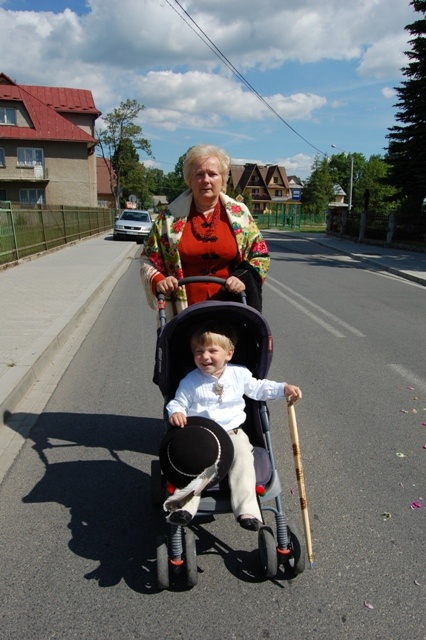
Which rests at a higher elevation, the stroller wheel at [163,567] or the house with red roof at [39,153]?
the house with red roof at [39,153]

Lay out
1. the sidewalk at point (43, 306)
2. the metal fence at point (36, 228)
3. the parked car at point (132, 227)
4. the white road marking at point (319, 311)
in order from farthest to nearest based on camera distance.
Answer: the parked car at point (132, 227), the metal fence at point (36, 228), the white road marking at point (319, 311), the sidewalk at point (43, 306)

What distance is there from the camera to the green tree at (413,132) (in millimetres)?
23766

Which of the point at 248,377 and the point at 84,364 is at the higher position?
the point at 248,377

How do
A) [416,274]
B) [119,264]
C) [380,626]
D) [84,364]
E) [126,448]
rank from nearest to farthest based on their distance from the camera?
[380,626] → [126,448] → [84,364] → [416,274] → [119,264]

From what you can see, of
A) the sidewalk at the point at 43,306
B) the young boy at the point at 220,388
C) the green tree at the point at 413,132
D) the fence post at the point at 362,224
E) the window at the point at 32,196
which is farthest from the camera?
the window at the point at 32,196

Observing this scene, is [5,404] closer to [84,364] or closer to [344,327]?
A: [84,364]

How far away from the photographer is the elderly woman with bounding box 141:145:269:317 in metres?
3.36

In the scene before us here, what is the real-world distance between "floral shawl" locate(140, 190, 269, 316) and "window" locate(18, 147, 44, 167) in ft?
149

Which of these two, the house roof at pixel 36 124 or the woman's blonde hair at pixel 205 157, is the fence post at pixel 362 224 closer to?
the house roof at pixel 36 124

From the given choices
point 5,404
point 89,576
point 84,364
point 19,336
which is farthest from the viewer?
point 19,336

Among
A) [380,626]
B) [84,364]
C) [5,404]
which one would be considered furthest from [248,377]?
[84,364]

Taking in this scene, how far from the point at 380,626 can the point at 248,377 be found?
1.33 meters

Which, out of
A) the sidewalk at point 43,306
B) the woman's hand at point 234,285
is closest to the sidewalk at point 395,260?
the sidewalk at point 43,306

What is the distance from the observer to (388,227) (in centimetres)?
2611
